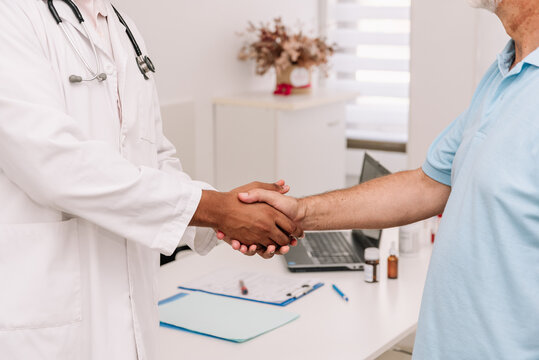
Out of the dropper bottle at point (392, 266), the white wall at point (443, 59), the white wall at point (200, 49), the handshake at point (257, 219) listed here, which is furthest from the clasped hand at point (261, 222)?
the white wall at point (200, 49)

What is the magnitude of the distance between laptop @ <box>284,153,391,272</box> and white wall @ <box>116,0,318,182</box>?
1.67m

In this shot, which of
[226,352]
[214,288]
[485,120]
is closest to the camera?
[485,120]

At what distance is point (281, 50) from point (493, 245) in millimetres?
3348

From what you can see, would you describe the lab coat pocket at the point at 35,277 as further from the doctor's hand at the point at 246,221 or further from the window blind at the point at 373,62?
the window blind at the point at 373,62

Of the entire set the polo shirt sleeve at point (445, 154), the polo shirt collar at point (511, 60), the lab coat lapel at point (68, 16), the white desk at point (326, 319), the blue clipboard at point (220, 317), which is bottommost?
the white desk at point (326, 319)

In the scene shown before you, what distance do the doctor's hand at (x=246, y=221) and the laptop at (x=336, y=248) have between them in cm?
43

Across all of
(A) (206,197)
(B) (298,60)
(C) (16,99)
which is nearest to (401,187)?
(A) (206,197)

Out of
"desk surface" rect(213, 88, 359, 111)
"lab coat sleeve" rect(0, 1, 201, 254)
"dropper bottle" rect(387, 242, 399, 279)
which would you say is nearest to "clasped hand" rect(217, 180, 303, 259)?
"lab coat sleeve" rect(0, 1, 201, 254)

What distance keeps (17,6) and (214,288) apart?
1.11m

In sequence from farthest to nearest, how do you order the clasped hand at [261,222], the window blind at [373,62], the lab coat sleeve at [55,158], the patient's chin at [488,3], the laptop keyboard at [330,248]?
the window blind at [373,62], the laptop keyboard at [330,248], the clasped hand at [261,222], the patient's chin at [488,3], the lab coat sleeve at [55,158]

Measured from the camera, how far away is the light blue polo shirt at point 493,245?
142 centimetres

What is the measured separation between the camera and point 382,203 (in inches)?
79.0

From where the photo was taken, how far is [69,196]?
156cm

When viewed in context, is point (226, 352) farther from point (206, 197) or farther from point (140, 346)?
point (206, 197)
